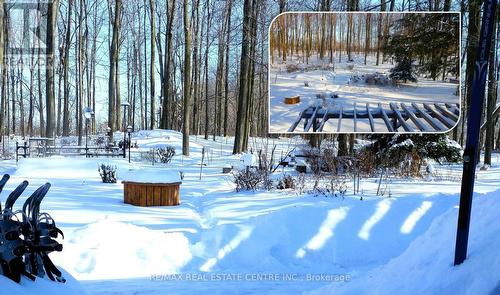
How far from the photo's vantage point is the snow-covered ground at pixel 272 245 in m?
3.47

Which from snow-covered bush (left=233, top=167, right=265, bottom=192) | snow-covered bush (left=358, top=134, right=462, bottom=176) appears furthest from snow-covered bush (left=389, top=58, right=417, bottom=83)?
snow-covered bush (left=358, top=134, right=462, bottom=176)

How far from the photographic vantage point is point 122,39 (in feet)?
120

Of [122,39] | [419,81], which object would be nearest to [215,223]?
[419,81]

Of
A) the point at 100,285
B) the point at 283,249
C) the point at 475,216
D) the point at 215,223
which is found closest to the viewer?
the point at 475,216

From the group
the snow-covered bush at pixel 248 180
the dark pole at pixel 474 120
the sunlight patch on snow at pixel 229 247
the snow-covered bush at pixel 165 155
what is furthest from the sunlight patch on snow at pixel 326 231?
the snow-covered bush at pixel 165 155

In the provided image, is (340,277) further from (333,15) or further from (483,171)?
(483,171)

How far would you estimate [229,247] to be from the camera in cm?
711

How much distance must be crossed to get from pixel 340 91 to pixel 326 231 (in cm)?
301

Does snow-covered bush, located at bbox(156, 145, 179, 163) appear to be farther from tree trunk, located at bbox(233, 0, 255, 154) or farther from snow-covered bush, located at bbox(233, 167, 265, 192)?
snow-covered bush, located at bbox(233, 167, 265, 192)

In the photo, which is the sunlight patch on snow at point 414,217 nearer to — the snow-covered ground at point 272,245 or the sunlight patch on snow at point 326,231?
the snow-covered ground at point 272,245

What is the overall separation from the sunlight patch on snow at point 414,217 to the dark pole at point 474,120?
4796 mm

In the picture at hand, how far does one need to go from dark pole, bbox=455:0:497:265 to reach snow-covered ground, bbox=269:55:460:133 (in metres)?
2.05

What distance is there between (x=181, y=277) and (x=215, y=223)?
2412mm

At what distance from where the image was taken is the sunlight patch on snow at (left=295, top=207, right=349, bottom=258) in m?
7.18
